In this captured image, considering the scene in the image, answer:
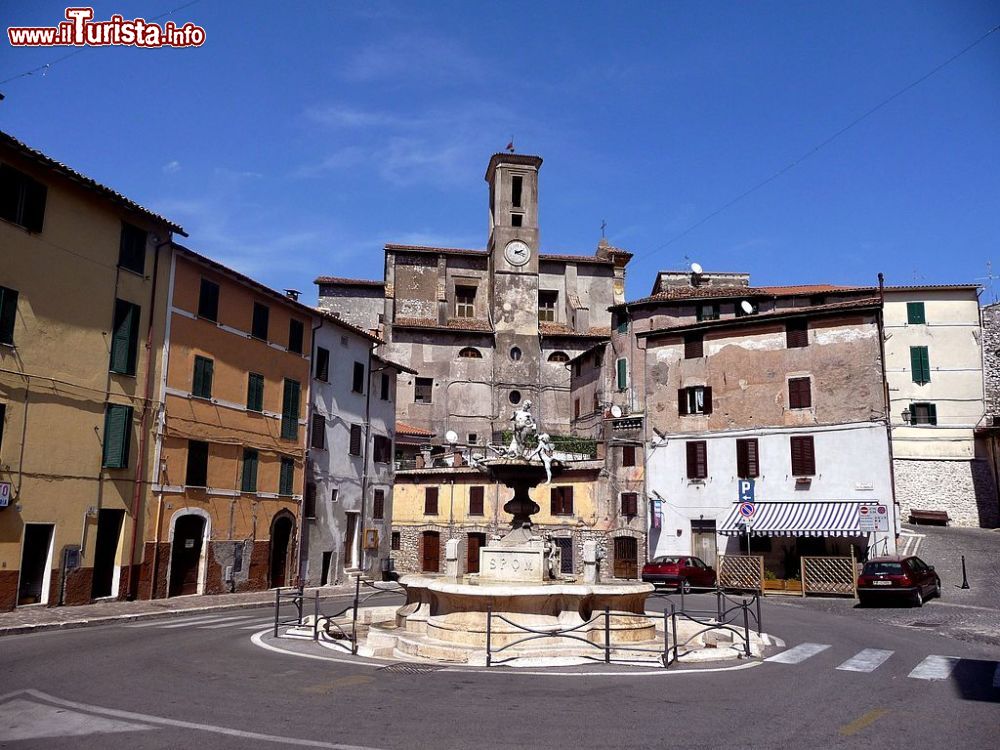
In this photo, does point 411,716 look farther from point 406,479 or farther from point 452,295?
point 452,295

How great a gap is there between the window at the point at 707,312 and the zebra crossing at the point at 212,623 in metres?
27.8

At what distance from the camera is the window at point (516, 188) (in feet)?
179

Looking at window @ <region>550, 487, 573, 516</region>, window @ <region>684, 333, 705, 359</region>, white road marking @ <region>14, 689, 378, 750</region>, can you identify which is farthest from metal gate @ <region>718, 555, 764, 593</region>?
white road marking @ <region>14, 689, 378, 750</region>

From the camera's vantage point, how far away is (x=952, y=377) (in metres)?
44.7

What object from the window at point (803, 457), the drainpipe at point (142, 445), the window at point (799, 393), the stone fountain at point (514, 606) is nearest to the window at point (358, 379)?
the drainpipe at point (142, 445)

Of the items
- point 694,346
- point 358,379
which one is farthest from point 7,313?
point 694,346

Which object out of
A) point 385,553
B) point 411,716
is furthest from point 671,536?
point 411,716

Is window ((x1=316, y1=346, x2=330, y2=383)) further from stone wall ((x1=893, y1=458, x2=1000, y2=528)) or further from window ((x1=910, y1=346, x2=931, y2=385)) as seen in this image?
window ((x1=910, y1=346, x2=931, y2=385))

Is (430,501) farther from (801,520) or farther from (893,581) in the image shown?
(893,581)

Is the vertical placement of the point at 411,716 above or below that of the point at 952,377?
below

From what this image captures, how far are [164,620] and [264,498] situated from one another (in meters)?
9.29

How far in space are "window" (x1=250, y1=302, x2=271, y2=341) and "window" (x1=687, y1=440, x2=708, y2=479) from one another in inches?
723

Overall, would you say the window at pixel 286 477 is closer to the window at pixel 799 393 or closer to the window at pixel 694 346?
the window at pixel 694 346

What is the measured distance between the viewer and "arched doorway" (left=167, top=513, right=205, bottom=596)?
25.2 meters
